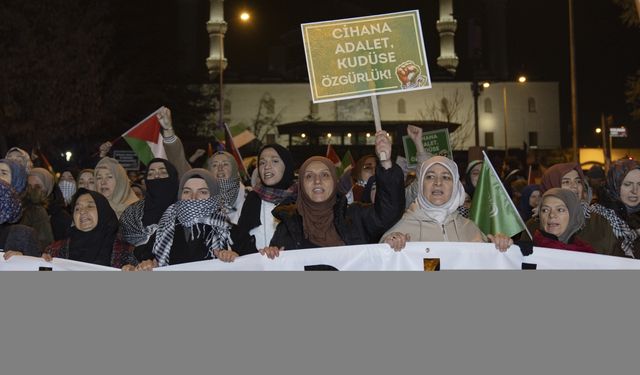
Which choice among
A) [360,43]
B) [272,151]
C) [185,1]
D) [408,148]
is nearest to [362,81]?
[360,43]

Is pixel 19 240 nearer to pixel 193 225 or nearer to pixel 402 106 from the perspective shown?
pixel 193 225

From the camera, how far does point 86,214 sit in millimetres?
6410

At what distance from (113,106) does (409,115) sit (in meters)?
60.2

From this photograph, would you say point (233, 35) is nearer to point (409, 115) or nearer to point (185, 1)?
point (185, 1)

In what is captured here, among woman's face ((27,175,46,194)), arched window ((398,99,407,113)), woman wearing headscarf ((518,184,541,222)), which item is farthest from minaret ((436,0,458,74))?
woman's face ((27,175,46,194))

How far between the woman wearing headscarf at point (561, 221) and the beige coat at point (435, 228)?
546mm

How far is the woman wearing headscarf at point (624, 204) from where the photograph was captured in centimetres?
687

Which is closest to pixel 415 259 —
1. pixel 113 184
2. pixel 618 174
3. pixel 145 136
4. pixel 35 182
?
pixel 618 174

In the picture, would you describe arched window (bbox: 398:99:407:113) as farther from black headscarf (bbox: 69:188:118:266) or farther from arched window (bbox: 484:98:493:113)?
black headscarf (bbox: 69:188:118:266)

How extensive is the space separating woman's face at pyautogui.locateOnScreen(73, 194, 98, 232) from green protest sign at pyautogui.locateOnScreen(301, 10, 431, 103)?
1.77 m

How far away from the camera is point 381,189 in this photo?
591 centimetres

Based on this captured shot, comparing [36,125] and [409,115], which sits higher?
[409,115]

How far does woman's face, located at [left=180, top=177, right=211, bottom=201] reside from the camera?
6.27 metres

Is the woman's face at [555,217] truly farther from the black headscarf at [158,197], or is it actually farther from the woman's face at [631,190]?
the black headscarf at [158,197]
